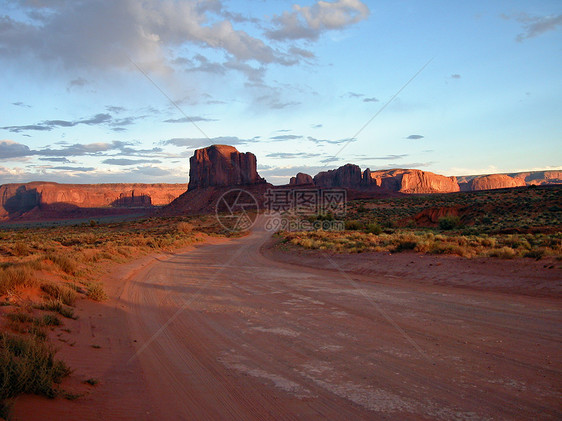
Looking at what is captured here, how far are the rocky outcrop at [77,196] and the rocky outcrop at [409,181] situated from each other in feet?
354

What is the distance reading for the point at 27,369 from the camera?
376 centimetres

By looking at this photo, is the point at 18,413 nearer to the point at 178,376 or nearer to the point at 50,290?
the point at 178,376

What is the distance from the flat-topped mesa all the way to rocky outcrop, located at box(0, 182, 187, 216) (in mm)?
63313

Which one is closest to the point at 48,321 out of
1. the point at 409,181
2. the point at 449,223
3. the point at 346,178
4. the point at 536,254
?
the point at 536,254

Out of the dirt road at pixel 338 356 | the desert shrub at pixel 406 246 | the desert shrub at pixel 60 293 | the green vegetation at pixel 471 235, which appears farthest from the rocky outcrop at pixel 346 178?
the desert shrub at pixel 60 293

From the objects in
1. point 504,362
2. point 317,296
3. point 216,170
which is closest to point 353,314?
point 317,296

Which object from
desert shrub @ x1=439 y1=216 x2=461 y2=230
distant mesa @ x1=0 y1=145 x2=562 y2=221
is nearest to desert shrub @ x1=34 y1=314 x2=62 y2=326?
desert shrub @ x1=439 y1=216 x2=461 y2=230

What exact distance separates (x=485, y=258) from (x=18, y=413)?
45.6ft

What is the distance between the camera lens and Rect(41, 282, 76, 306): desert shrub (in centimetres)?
775

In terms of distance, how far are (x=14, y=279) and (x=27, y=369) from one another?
15.6 feet

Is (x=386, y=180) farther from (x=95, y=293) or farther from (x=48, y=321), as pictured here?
(x=48, y=321)

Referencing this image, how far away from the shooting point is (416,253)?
1559 centimetres

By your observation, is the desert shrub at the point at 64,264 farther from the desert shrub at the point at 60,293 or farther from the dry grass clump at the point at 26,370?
the dry grass clump at the point at 26,370

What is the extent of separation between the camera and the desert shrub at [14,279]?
6992 millimetres
